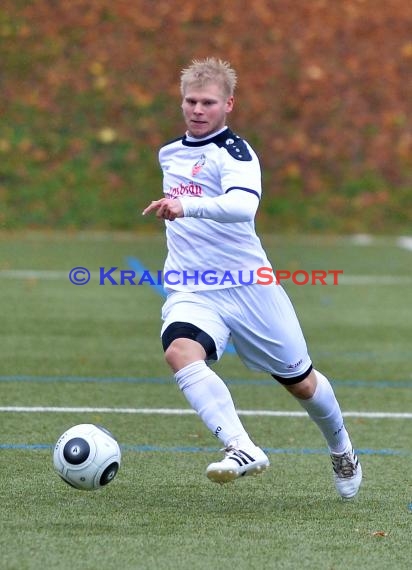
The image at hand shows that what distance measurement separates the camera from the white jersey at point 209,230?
209 inches

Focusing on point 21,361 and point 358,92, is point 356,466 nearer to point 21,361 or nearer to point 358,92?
point 21,361

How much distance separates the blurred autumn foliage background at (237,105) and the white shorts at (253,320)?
1617 cm

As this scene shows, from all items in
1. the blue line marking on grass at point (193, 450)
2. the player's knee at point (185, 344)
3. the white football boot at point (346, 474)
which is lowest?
the blue line marking on grass at point (193, 450)

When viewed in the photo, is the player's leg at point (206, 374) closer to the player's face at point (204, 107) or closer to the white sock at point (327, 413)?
the white sock at point (327, 413)

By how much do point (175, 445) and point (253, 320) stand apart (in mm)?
1466

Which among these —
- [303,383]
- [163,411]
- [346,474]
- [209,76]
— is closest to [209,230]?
[209,76]

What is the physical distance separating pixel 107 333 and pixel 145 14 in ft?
42.0

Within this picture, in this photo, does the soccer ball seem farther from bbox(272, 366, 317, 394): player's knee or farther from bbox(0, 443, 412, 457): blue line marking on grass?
bbox(0, 443, 412, 457): blue line marking on grass

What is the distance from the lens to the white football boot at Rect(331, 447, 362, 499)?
5.39 metres

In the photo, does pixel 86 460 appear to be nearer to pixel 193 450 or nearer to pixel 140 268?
pixel 193 450

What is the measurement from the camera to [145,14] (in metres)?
22.6

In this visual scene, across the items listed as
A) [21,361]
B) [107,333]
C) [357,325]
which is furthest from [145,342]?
[357,325]

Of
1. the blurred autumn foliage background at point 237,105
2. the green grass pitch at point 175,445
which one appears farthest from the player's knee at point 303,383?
the blurred autumn foliage background at point 237,105

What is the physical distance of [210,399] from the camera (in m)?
5.10
